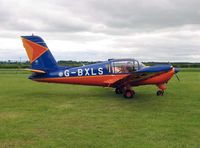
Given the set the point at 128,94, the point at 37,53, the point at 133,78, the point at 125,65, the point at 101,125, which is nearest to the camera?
the point at 101,125

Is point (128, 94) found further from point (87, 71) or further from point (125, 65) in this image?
point (87, 71)

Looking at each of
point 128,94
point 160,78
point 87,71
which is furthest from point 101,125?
point 87,71

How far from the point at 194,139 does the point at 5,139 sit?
454cm

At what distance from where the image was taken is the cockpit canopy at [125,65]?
16.0 m

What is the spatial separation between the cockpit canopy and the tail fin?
331 cm

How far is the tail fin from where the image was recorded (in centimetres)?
1634

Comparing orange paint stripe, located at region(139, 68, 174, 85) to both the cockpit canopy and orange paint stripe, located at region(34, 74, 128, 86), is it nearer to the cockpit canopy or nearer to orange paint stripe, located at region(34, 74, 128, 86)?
the cockpit canopy

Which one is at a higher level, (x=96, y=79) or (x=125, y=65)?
(x=125, y=65)

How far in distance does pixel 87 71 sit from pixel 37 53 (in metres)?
2.96

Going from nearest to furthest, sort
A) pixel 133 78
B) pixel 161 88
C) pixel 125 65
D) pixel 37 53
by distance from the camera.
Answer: pixel 133 78, pixel 125 65, pixel 161 88, pixel 37 53

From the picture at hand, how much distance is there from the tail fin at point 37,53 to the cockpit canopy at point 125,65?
3.31 m

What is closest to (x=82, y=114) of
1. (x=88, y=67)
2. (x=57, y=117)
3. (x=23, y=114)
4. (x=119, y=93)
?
(x=57, y=117)

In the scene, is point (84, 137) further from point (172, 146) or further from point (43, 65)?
point (43, 65)

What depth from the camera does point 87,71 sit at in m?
16.2
